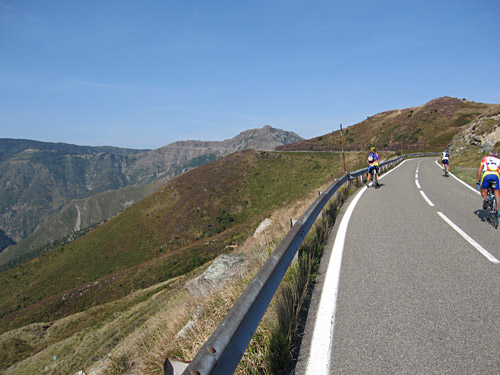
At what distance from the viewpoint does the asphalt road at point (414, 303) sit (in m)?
2.52

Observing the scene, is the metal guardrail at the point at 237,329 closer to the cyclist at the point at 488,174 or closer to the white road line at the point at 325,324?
the white road line at the point at 325,324

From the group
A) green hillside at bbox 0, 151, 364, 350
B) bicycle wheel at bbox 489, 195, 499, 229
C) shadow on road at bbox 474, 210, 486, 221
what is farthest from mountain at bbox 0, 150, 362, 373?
bicycle wheel at bbox 489, 195, 499, 229

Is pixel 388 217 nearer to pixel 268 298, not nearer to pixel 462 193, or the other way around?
pixel 462 193

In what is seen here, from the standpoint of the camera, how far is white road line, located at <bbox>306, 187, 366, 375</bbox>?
255 centimetres

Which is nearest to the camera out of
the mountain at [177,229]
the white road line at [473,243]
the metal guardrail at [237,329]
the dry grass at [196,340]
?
the metal guardrail at [237,329]

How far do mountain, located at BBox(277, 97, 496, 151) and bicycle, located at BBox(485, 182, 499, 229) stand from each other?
69149 millimetres

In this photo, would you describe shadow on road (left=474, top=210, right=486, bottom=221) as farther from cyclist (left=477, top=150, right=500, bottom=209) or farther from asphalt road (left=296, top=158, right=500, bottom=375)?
asphalt road (left=296, top=158, right=500, bottom=375)

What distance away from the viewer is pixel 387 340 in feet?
9.29

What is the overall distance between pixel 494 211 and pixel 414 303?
526 centimetres

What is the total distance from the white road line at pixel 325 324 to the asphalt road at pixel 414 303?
0.02 m

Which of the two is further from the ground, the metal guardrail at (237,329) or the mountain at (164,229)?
the metal guardrail at (237,329)

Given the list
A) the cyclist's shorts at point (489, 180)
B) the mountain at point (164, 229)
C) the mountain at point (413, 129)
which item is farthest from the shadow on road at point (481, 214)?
the mountain at point (413, 129)

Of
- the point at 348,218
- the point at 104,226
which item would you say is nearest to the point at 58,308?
the point at 104,226

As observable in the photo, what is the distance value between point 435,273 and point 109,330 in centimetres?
2130
